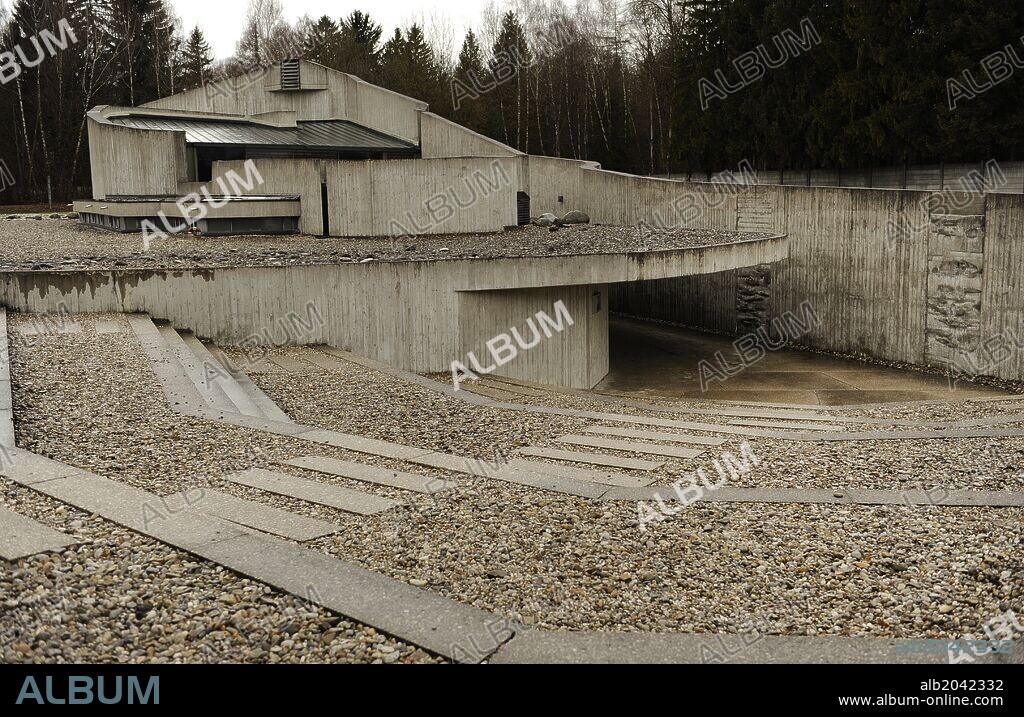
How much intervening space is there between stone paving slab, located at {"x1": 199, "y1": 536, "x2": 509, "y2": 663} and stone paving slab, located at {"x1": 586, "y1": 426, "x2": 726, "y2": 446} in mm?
4294

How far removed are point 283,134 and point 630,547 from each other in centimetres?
2450

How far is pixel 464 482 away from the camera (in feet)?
22.7

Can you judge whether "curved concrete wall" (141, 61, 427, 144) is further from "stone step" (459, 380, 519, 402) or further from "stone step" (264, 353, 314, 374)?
"stone step" (264, 353, 314, 374)

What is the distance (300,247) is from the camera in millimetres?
18094

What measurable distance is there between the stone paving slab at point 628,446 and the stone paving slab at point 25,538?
14.8 ft

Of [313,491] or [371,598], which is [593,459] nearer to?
[313,491]

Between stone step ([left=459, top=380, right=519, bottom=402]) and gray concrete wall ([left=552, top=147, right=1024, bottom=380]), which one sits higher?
gray concrete wall ([left=552, top=147, right=1024, bottom=380])

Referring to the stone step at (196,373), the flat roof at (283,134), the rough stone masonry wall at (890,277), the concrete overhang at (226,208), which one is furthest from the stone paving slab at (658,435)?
the flat roof at (283,134)

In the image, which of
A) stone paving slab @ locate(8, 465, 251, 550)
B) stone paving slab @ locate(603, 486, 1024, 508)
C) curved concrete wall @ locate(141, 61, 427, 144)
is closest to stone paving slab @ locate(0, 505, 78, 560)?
stone paving slab @ locate(8, 465, 251, 550)

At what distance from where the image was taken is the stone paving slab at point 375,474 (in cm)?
672

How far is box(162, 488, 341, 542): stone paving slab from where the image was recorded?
5.68 m

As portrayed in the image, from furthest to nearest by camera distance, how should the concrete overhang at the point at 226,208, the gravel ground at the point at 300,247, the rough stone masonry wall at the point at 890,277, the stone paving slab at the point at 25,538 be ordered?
the concrete overhang at the point at 226,208
the rough stone masonry wall at the point at 890,277
the gravel ground at the point at 300,247
the stone paving slab at the point at 25,538

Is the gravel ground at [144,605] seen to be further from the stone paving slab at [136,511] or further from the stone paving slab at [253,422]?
the stone paving slab at [253,422]
